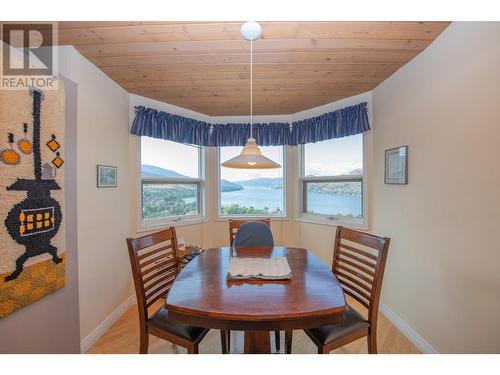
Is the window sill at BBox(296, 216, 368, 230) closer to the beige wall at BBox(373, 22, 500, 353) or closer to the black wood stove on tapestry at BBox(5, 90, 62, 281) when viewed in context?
the beige wall at BBox(373, 22, 500, 353)

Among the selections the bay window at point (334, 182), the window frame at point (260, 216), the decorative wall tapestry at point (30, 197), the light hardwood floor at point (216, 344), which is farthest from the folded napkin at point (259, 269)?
the window frame at point (260, 216)

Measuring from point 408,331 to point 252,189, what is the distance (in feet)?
7.52

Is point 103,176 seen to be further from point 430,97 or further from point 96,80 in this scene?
point 430,97

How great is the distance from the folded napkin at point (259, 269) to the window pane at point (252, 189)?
173 cm

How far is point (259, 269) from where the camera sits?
4.63ft

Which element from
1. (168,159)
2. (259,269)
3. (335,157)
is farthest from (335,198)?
(168,159)

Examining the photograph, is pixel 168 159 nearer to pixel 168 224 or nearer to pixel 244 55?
pixel 168 224

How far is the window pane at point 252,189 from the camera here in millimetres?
3330

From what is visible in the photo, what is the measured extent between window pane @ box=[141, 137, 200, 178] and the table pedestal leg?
210 cm

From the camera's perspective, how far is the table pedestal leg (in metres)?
1.26

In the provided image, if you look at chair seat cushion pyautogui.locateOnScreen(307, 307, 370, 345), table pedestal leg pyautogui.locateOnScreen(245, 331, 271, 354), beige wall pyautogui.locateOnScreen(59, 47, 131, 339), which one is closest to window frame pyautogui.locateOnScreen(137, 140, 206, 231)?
beige wall pyautogui.locateOnScreen(59, 47, 131, 339)

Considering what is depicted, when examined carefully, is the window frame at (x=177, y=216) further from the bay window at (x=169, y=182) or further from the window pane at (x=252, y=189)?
the window pane at (x=252, y=189)

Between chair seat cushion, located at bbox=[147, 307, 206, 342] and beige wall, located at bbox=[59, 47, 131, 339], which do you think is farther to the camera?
beige wall, located at bbox=[59, 47, 131, 339]
